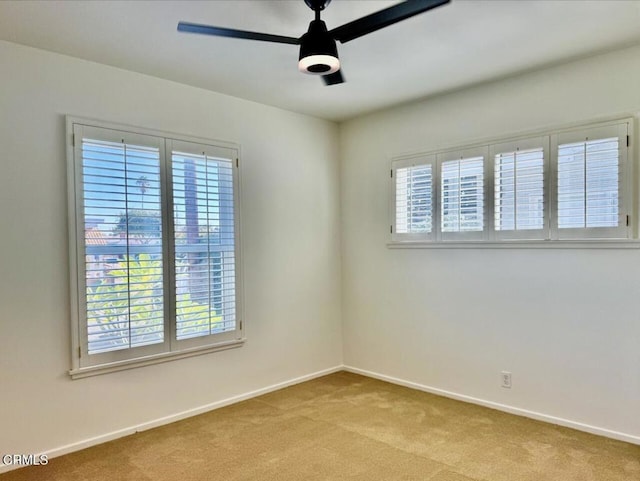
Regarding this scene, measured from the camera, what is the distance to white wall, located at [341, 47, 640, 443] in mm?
3025

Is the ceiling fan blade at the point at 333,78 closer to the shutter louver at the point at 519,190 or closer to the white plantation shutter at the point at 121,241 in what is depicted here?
the white plantation shutter at the point at 121,241

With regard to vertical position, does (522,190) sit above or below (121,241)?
above

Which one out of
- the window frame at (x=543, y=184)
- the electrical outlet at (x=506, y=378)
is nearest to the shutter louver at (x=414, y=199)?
the window frame at (x=543, y=184)

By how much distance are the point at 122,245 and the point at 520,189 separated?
9.82 feet

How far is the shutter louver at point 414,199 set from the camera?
4018mm

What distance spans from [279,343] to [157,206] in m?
1.73

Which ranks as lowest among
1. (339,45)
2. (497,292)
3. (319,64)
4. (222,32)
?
(497,292)

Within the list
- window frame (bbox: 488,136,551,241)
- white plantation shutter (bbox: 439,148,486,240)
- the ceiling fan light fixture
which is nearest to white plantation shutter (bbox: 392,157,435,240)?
white plantation shutter (bbox: 439,148,486,240)

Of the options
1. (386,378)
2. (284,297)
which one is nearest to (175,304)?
(284,297)

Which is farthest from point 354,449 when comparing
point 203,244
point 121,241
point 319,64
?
point 319,64

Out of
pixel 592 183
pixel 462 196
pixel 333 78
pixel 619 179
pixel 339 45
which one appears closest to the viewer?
pixel 333 78

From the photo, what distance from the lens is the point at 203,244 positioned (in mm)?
3621

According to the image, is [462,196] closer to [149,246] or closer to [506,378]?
[506,378]

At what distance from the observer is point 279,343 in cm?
422
